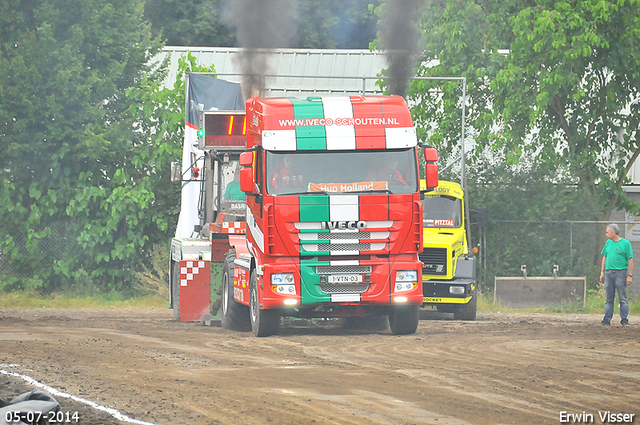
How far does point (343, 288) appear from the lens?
13.8m

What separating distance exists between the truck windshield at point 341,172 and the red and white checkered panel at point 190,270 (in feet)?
13.3

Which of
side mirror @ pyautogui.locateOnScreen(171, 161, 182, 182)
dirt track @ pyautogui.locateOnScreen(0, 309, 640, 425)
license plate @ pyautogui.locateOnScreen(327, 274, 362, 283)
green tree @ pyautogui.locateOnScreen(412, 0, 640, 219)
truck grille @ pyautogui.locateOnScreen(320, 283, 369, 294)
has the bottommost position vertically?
dirt track @ pyautogui.locateOnScreen(0, 309, 640, 425)

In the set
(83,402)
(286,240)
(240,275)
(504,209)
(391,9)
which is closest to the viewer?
(83,402)

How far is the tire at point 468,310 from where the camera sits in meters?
19.1

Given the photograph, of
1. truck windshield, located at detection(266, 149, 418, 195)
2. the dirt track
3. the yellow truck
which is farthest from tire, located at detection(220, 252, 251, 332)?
the yellow truck

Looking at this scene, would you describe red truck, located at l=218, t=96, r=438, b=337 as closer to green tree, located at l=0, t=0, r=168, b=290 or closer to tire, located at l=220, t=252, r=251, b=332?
tire, located at l=220, t=252, r=251, b=332

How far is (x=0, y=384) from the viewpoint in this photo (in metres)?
9.23

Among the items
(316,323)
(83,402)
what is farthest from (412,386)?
(316,323)

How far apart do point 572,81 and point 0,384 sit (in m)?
17.1

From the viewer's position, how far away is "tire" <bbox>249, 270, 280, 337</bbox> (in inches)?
560

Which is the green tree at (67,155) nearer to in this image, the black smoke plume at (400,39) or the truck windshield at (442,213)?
the black smoke plume at (400,39)

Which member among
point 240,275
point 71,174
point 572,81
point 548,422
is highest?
point 572,81

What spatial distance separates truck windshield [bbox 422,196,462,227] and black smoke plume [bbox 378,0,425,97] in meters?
4.46

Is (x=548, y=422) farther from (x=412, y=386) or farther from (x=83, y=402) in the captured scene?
Answer: (x=83, y=402)
